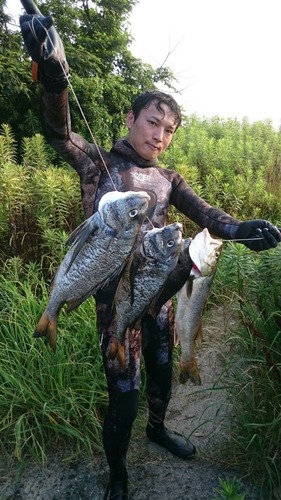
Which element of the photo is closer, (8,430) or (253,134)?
(8,430)

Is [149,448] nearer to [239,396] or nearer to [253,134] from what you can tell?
[239,396]

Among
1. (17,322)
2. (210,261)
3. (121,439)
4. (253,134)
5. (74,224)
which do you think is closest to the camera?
(210,261)

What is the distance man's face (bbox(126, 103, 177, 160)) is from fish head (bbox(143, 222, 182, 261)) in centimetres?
78

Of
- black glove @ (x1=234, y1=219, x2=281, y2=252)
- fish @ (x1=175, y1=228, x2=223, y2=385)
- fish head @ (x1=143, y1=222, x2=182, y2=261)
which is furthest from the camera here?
black glove @ (x1=234, y1=219, x2=281, y2=252)

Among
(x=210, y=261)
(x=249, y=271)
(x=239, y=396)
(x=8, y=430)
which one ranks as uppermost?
(x=210, y=261)

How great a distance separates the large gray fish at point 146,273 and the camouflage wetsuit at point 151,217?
0.29m

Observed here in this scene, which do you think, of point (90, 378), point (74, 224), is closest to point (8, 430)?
point (90, 378)

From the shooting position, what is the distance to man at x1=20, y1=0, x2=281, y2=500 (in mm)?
2264

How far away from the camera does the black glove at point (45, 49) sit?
1904 millimetres

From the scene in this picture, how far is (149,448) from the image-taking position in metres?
3.10

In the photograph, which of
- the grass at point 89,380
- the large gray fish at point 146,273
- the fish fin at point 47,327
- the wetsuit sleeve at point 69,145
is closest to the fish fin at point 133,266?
the large gray fish at point 146,273

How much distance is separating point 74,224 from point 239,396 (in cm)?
261

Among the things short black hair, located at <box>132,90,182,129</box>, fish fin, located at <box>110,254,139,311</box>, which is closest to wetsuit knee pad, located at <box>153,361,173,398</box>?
fish fin, located at <box>110,254,139,311</box>

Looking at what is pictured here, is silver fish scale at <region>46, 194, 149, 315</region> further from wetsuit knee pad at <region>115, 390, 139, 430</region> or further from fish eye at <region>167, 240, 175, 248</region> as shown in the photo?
wetsuit knee pad at <region>115, 390, 139, 430</region>
